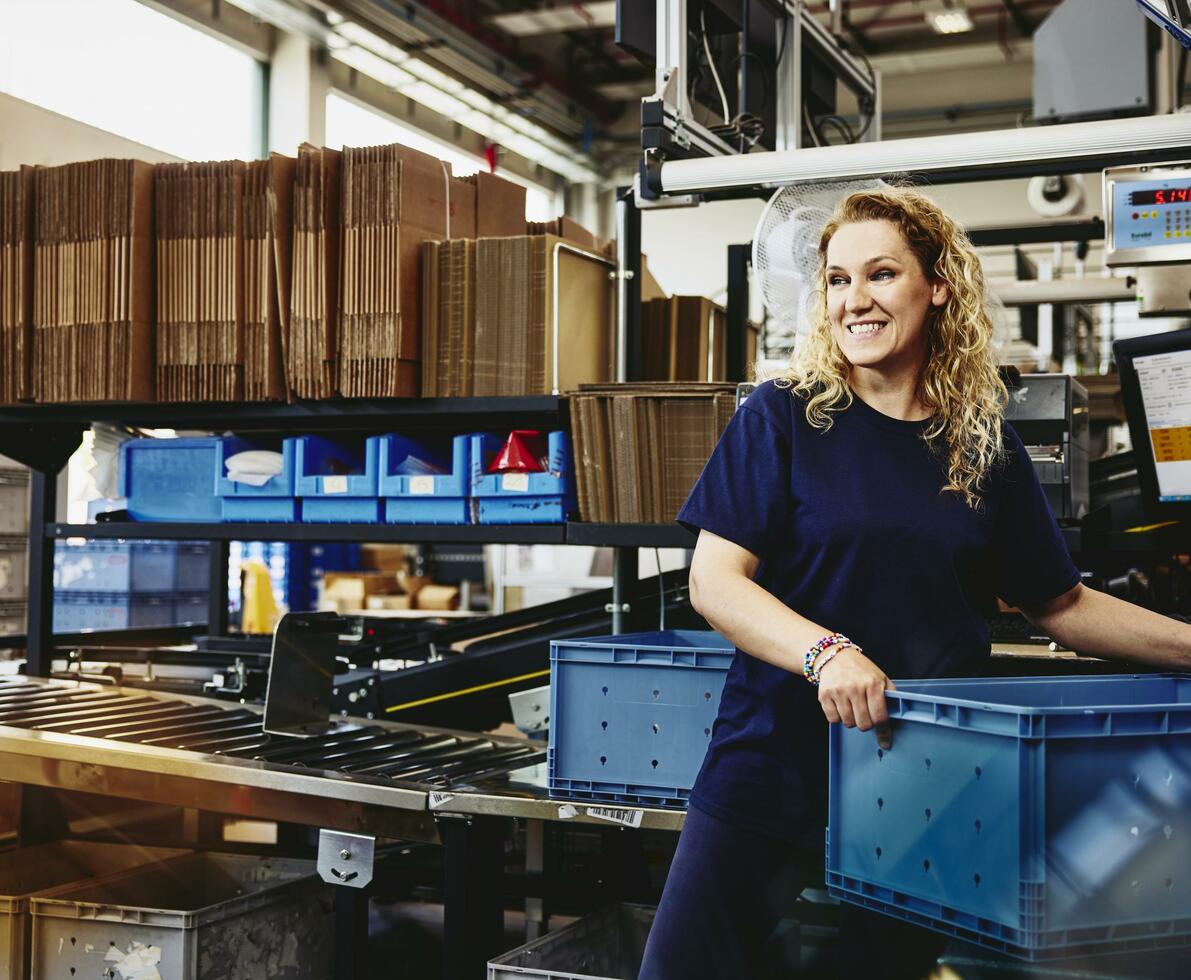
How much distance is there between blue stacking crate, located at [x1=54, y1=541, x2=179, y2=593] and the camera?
5.67 metres

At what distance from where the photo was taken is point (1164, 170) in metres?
2.89

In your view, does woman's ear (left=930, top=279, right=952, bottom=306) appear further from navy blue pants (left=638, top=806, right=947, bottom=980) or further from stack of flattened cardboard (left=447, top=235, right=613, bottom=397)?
stack of flattened cardboard (left=447, top=235, right=613, bottom=397)

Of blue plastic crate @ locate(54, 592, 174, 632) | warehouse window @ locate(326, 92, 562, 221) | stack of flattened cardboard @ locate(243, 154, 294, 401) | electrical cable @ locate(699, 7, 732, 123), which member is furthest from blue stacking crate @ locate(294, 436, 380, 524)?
warehouse window @ locate(326, 92, 562, 221)

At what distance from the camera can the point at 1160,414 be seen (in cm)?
236

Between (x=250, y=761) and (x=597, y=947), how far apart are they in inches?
29.7

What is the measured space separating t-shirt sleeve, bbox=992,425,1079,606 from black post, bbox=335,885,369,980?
1.32 m

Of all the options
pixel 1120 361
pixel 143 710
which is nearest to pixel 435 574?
pixel 143 710

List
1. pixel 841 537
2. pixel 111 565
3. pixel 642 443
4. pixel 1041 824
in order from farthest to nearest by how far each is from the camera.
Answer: pixel 111 565 → pixel 642 443 → pixel 841 537 → pixel 1041 824

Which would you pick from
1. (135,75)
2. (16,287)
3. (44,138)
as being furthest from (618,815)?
(135,75)

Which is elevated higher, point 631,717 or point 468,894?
point 631,717

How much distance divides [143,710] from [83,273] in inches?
40.9

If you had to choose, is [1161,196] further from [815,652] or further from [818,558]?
[815,652]

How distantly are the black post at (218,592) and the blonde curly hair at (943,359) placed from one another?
297 cm

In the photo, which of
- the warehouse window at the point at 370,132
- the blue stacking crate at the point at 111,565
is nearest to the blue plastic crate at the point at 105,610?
the blue stacking crate at the point at 111,565
